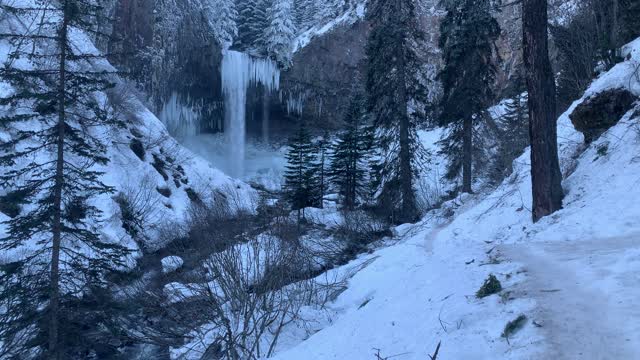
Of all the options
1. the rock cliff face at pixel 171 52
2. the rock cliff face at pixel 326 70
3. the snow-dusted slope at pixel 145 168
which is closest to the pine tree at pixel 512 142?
the snow-dusted slope at pixel 145 168

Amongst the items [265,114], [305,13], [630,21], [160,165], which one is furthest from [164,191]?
[305,13]

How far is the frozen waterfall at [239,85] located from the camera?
4475cm

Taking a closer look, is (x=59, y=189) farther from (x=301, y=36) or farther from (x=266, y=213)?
(x=301, y=36)

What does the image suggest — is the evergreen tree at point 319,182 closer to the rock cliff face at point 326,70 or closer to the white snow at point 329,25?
the rock cliff face at point 326,70

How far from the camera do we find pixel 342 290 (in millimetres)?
9547

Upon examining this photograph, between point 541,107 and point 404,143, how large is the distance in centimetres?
1213

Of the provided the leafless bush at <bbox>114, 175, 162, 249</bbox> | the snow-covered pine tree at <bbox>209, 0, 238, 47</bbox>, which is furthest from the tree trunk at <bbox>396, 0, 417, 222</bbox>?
the snow-covered pine tree at <bbox>209, 0, 238, 47</bbox>

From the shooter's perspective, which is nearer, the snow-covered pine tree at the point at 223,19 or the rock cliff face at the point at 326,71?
the snow-covered pine tree at the point at 223,19

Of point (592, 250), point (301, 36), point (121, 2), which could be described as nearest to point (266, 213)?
point (592, 250)

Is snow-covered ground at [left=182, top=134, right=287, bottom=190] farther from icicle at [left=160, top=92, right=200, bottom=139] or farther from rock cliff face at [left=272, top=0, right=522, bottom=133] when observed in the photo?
rock cliff face at [left=272, top=0, right=522, bottom=133]

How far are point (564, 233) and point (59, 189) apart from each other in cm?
966

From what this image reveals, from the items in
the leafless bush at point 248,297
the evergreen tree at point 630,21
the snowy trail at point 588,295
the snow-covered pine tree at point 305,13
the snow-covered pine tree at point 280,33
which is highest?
the snow-covered pine tree at point 305,13

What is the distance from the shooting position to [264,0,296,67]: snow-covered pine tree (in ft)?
151

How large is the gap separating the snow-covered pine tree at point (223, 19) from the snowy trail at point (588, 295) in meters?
41.6
